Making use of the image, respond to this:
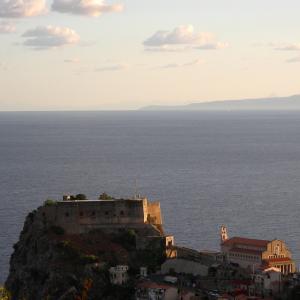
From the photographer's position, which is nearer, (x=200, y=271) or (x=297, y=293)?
(x=297, y=293)

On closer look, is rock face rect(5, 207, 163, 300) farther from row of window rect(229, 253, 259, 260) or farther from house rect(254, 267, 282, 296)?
house rect(254, 267, 282, 296)

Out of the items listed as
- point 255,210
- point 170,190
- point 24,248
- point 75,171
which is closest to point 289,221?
point 255,210

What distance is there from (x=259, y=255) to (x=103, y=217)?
13784 mm

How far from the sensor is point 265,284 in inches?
2936

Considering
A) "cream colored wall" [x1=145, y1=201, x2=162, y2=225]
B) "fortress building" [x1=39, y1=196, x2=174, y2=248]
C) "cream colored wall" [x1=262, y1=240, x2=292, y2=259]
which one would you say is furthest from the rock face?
"cream colored wall" [x1=262, y1=240, x2=292, y2=259]

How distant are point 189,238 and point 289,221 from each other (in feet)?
59.1

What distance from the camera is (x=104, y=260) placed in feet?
259

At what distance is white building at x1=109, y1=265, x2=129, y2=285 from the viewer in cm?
7619

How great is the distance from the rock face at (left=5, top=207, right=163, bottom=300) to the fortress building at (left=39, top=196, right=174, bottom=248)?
831mm

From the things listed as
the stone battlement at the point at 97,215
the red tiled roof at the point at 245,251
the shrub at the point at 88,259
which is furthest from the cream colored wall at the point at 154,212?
the shrub at the point at 88,259

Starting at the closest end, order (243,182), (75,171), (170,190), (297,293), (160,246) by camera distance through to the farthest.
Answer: (297,293) < (160,246) < (170,190) < (243,182) < (75,171)

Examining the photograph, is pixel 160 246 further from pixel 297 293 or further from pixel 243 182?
pixel 243 182

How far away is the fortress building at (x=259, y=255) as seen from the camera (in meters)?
80.4

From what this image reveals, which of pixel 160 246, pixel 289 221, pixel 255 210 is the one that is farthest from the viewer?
pixel 255 210
